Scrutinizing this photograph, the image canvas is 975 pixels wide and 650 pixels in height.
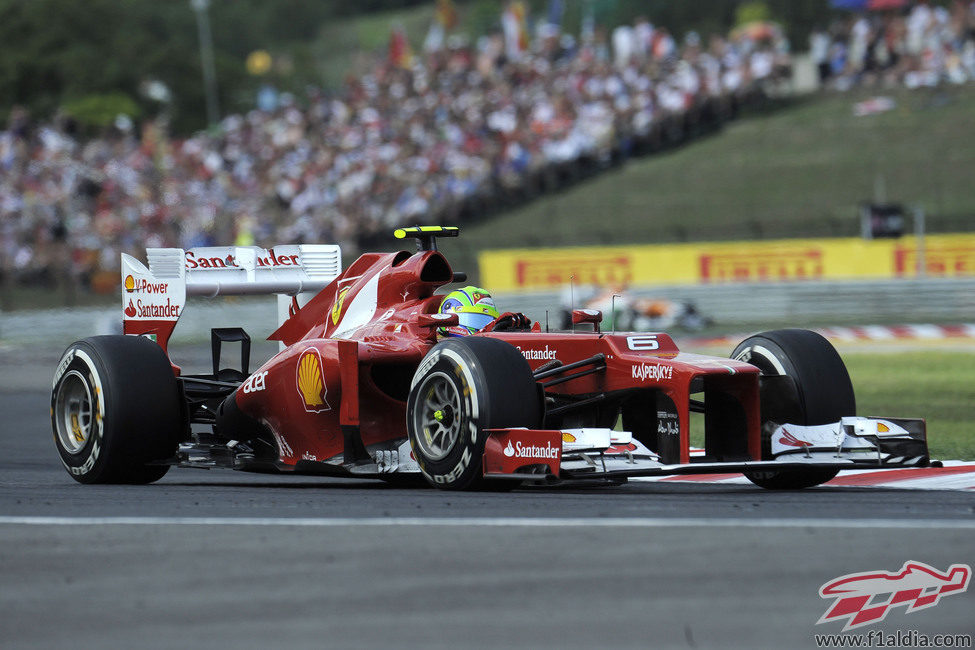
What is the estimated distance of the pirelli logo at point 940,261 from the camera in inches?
1051

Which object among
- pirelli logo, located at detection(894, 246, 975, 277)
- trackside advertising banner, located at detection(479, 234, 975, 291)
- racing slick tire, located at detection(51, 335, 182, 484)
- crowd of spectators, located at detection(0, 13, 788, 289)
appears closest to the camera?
racing slick tire, located at detection(51, 335, 182, 484)

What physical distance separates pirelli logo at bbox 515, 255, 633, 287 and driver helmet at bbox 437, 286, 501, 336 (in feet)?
66.7

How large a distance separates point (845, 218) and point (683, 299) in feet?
13.9

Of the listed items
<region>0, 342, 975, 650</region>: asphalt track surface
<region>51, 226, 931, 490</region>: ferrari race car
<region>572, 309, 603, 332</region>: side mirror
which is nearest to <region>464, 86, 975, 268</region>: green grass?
<region>51, 226, 931, 490</region>: ferrari race car

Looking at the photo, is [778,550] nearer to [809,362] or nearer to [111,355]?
[809,362]

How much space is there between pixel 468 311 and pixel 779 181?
24.0 m

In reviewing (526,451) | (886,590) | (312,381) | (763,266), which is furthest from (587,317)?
(763,266)

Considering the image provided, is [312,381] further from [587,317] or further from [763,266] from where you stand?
[763,266]

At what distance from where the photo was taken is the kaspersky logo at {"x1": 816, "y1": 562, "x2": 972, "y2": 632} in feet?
14.2

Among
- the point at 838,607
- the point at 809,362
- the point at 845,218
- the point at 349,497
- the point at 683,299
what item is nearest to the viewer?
the point at 838,607

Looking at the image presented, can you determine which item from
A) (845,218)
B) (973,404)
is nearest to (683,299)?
(845,218)

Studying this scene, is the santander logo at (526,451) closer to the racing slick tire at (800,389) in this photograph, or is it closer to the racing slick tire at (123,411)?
the racing slick tire at (800,389)

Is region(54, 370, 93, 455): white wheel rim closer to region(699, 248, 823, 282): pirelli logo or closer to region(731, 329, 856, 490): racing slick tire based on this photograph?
region(731, 329, 856, 490): racing slick tire

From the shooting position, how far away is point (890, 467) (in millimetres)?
7680
